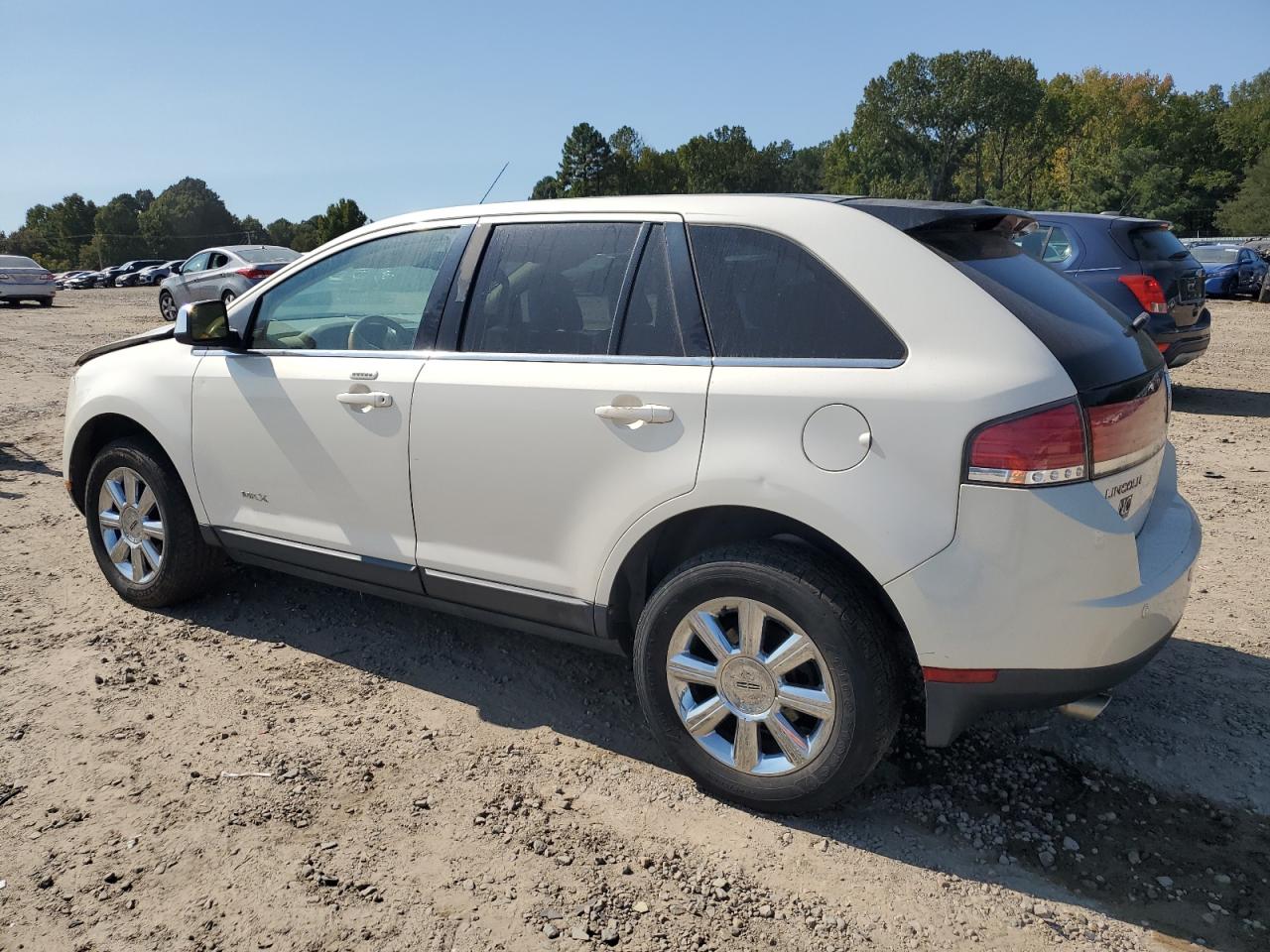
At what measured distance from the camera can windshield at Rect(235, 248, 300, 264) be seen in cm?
1927

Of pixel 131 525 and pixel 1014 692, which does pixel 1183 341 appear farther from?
pixel 131 525

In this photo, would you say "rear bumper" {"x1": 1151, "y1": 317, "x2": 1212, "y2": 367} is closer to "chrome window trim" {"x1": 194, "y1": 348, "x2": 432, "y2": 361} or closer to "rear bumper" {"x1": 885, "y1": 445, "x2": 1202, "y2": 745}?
"rear bumper" {"x1": 885, "y1": 445, "x2": 1202, "y2": 745}

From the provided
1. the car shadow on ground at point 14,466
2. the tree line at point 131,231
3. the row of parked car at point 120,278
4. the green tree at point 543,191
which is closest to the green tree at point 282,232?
the tree line at point 131,231

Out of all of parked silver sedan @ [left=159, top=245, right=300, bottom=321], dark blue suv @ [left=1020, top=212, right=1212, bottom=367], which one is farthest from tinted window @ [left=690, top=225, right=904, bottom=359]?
parked silver sedan @ [left=159, top=245, right=300, bottom=321]

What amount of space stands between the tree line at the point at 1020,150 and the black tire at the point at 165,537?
6554 cm

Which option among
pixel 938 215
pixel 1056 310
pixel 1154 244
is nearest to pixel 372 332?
pixel 938 215

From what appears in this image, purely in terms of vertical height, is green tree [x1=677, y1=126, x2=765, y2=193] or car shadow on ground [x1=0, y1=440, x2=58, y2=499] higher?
green tree [x1=677, y1=126, x2=765, y2=193]

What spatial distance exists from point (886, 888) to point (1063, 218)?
807cm

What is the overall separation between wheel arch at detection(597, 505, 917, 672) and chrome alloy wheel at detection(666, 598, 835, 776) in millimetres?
237

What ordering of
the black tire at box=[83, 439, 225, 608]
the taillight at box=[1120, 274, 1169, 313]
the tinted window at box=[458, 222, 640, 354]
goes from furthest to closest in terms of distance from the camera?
the taillight at box=[1120, 274, 1169, 313] < the black tire at box=[83, 439, 225, 608] < the tinted window at box=[458, 222, 640, 354]

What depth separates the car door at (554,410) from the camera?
10.1 ft

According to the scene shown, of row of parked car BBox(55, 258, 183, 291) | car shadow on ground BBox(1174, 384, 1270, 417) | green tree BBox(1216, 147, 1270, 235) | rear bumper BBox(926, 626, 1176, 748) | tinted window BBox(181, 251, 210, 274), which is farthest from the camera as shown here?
green tree BBox(1216, 147, 1270, 235)

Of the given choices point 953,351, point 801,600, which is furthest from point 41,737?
point 953,351

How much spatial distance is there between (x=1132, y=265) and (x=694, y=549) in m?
7.44
